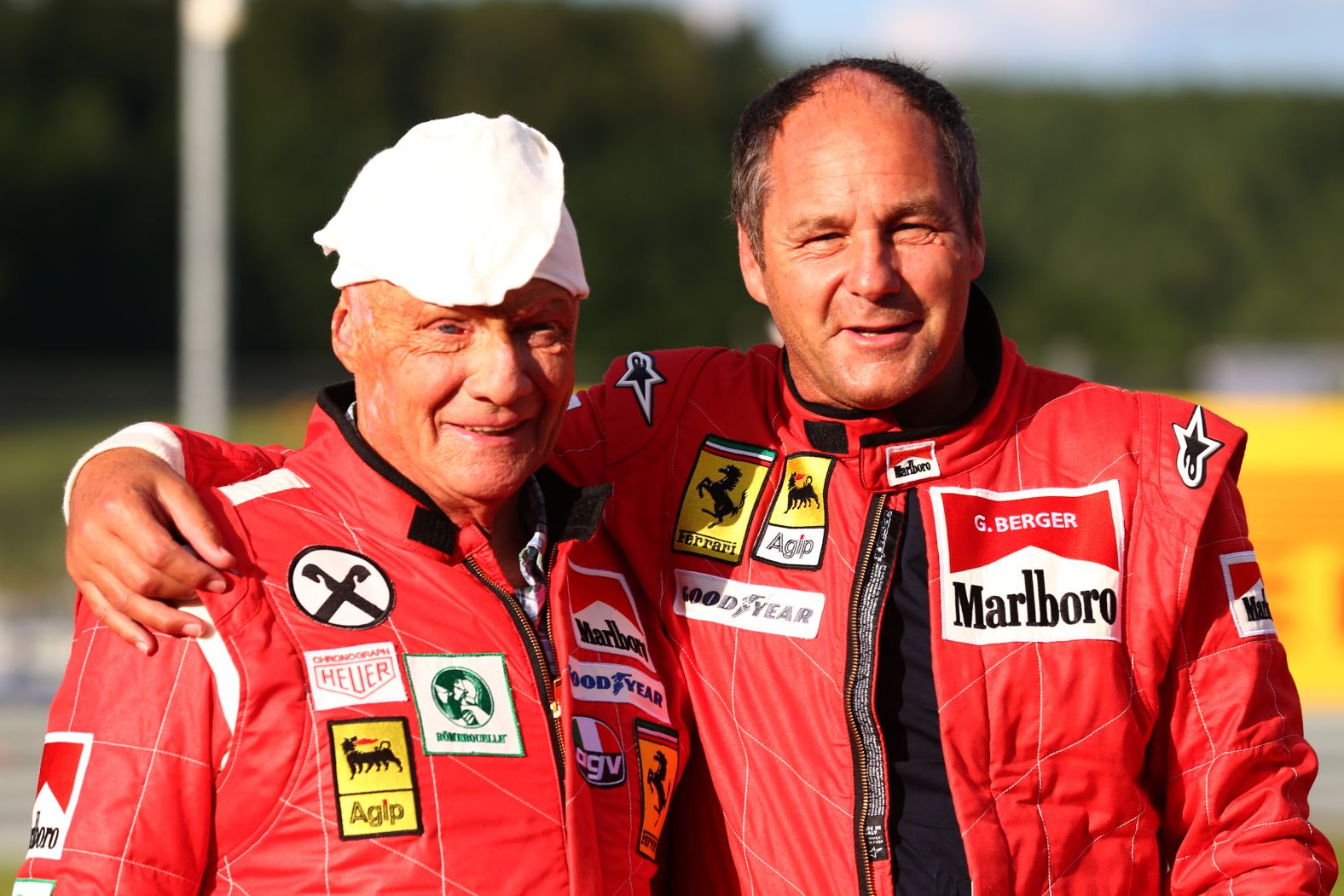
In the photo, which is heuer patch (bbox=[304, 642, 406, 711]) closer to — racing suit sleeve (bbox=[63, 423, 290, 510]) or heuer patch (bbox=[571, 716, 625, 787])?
heuer patch (bbox=[571, 716, 625, 787])

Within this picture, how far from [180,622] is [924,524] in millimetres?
1381

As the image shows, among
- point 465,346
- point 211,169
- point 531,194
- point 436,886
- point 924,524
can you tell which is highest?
point 211,169

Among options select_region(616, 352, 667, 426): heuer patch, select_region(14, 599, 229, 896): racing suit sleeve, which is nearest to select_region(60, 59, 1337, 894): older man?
select_region(616, 352, 667, 426): heuer patch

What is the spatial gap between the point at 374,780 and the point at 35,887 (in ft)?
1.75

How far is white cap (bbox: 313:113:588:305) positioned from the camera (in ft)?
9.39

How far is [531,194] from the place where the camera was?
2943mm

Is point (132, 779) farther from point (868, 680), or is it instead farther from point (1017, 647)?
Answer: point (1017, 647)

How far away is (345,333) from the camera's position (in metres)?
3.07

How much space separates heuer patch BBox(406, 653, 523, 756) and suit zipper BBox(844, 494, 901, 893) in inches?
25.4

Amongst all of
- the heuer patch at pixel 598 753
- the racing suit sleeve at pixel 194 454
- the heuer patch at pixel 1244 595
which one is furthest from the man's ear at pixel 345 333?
the heuer patch at pixel 1244 595

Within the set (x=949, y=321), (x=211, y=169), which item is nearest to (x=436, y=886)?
(x=949, y=321)

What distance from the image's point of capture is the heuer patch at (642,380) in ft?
12.1

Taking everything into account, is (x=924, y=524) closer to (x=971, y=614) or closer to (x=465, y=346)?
(x=971, y=614)

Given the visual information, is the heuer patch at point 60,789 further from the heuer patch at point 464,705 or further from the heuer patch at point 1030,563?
the heuer patch at point 1030,563
